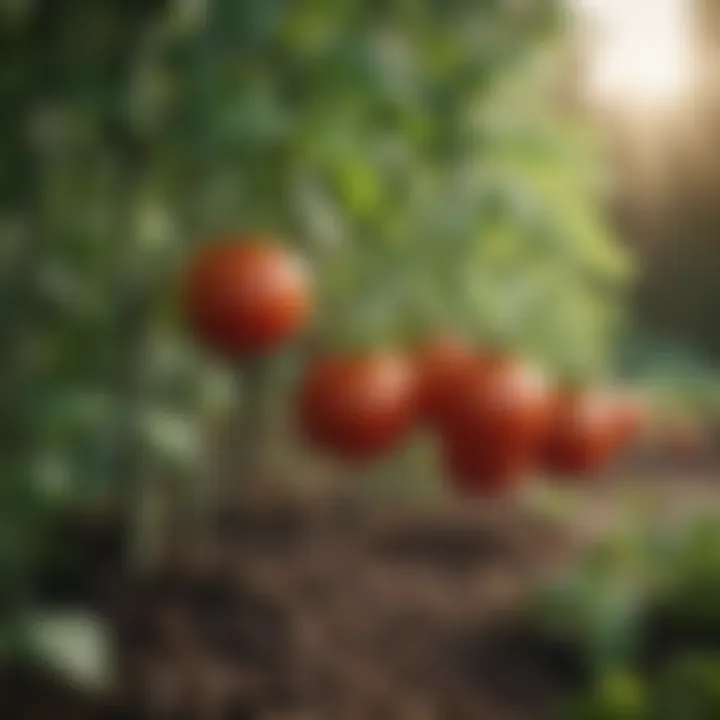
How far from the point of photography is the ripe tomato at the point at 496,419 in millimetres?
690

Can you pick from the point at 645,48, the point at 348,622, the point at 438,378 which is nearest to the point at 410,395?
the point at 438,378

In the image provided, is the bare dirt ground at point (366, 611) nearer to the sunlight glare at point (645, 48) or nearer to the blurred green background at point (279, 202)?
the blurred green background at point (279, 202)

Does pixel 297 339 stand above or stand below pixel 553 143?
below

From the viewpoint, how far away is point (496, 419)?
687 millimetres

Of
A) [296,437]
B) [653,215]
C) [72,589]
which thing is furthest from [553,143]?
[72,589]

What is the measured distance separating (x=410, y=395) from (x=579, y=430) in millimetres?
84

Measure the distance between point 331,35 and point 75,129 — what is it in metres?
0.13

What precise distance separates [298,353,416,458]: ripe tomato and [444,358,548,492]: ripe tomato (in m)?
0.03

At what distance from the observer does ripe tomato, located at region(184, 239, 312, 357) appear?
2.09ft

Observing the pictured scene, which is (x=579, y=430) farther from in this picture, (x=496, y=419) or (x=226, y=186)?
(x=226, y=186)

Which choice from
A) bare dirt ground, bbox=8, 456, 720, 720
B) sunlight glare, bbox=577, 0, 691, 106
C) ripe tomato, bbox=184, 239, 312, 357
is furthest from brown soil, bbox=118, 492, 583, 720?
sunlight glare, bbox=577, 0, 691, 106

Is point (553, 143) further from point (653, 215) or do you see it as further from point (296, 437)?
point (296, 437)

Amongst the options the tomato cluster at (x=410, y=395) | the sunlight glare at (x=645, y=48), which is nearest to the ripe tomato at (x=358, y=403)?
the tomato cluster at (x=410, y=395)

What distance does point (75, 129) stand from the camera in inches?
27.5
